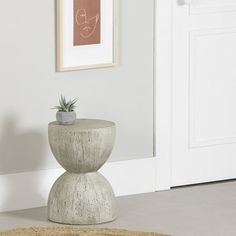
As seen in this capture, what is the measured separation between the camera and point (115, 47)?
18.2 ft

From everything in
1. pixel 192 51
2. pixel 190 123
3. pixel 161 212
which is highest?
pixel 192 51

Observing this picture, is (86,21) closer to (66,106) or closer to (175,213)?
(66,106)

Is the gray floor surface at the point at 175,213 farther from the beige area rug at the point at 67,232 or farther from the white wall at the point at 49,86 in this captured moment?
the white wall at the point at 49,86

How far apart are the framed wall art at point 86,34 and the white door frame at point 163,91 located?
0.97 feet

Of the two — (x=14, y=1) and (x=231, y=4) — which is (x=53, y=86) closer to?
(x=14, y=1)

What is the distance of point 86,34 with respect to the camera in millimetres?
5430

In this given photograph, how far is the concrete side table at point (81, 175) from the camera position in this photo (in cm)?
507

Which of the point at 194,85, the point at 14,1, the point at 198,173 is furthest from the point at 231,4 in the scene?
the point at 14,1

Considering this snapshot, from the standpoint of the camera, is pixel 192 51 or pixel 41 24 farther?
pixel 192 51

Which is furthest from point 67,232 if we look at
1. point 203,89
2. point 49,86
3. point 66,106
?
point 203,89

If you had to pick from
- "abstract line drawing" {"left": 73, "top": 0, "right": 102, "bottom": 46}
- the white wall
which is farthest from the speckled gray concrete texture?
"abstract line drawing" {"left": 73, "top": 0, "right": 102, "bottom": 46}

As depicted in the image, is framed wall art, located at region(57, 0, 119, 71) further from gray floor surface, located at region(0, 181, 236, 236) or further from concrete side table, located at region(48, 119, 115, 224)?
gray floor surface, located at region(0, 181, 236, 236)

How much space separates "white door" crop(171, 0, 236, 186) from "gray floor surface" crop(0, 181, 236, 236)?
170 mm

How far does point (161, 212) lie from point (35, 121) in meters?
0.85
